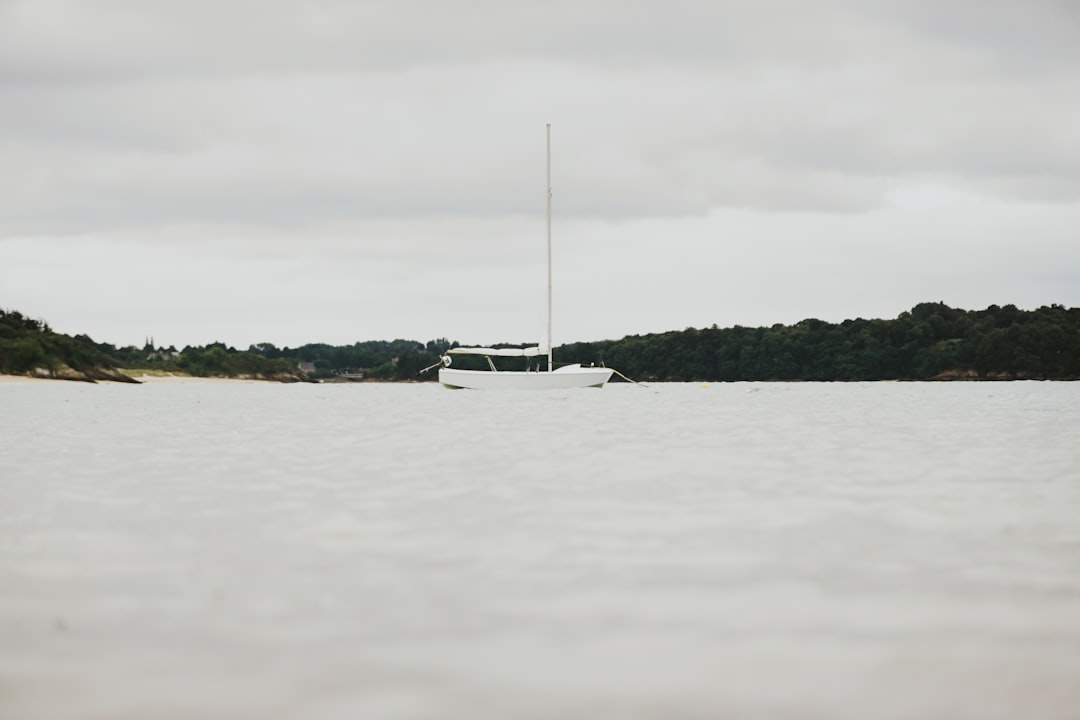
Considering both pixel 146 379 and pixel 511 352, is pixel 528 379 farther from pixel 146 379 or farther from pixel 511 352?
pixel 146 379

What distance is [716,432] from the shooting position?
88.4 feet

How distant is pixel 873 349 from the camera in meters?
155

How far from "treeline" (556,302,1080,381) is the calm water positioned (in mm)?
130482

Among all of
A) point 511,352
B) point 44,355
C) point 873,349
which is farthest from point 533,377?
point 873,349

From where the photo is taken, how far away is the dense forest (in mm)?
→ 141750

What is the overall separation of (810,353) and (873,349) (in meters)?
10.4

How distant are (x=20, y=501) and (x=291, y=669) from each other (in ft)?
29.7

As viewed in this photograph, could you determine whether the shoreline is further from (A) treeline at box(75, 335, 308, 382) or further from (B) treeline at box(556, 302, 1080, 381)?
(B) treeline at box(556, 302, 1080, 381)

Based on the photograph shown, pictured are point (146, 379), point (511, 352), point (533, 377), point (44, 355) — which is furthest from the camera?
point (146, 379)

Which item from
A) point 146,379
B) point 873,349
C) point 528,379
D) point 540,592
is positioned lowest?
point 540,592

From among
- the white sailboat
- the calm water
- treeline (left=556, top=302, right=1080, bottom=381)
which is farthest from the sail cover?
treeline (left=556, top=302, right=1080, bottom=381)

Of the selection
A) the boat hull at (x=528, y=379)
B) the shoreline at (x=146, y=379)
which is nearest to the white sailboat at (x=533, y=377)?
the boat hull at (x=528, y=379)

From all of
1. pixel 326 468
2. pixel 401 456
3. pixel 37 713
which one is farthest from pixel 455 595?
pixel 401 456

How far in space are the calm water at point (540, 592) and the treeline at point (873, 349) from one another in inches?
5137
